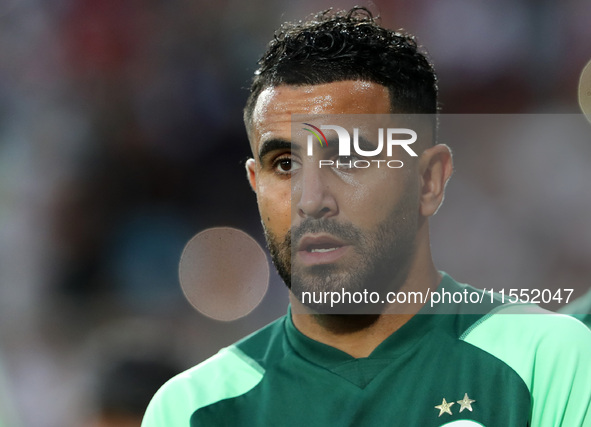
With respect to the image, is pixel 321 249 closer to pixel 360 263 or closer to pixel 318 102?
pixel 360 263

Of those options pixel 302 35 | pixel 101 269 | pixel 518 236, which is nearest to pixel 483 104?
pixel 518 236

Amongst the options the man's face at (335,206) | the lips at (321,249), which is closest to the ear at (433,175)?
the man's face at (335,206)

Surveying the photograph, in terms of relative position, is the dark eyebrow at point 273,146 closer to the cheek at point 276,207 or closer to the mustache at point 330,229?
the cheek at point 276,207

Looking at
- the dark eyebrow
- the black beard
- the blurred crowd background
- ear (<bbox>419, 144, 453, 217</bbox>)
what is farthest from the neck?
the blurred crowd background

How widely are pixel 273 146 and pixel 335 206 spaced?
23 centimetres

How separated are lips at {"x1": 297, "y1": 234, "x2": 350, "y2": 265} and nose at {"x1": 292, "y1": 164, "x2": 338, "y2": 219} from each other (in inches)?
2.2

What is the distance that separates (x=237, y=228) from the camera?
107 inches

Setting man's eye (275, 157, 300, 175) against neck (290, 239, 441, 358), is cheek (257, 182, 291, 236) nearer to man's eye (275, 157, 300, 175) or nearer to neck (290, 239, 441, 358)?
man's eye (275, 157, 300, 175)

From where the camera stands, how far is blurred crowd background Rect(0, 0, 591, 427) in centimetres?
260

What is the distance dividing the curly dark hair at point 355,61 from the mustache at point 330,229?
319 mm

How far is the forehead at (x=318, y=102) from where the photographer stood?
4.67 ft

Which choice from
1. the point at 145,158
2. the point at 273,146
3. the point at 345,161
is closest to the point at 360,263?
the point at 345,161

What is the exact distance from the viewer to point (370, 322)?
150 centimetres

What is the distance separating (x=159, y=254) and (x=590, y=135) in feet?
6.65
